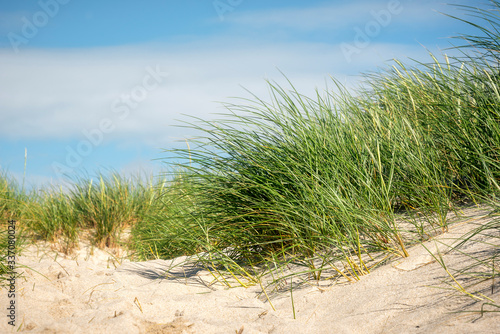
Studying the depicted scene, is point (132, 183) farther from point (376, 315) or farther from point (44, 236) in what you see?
point (376, 315)

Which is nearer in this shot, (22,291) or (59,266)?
(22,291)

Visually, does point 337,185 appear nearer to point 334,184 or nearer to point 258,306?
point 334,184

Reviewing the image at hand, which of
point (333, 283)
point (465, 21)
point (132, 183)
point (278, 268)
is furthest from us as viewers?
point (132, 183)

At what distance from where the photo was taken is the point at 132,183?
18.2ft

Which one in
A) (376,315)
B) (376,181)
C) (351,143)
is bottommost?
(376,315)

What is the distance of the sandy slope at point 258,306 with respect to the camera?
66.6 inches

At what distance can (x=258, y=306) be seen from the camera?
6.77 ft

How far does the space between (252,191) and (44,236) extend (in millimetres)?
3348

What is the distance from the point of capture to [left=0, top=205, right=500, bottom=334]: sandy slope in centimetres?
A: 169

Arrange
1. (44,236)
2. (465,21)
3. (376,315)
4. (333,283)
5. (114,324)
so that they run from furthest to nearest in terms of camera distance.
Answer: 1. (44,236)
2. (465,21)
3. (333,283)
4. (114,324)
5. (376,315)

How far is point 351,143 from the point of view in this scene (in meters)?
2.55

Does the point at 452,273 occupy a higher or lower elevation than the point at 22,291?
lower

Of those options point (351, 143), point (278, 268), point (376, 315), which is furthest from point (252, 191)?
point (376, 315)

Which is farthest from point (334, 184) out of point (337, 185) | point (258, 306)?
point (258, 306)
